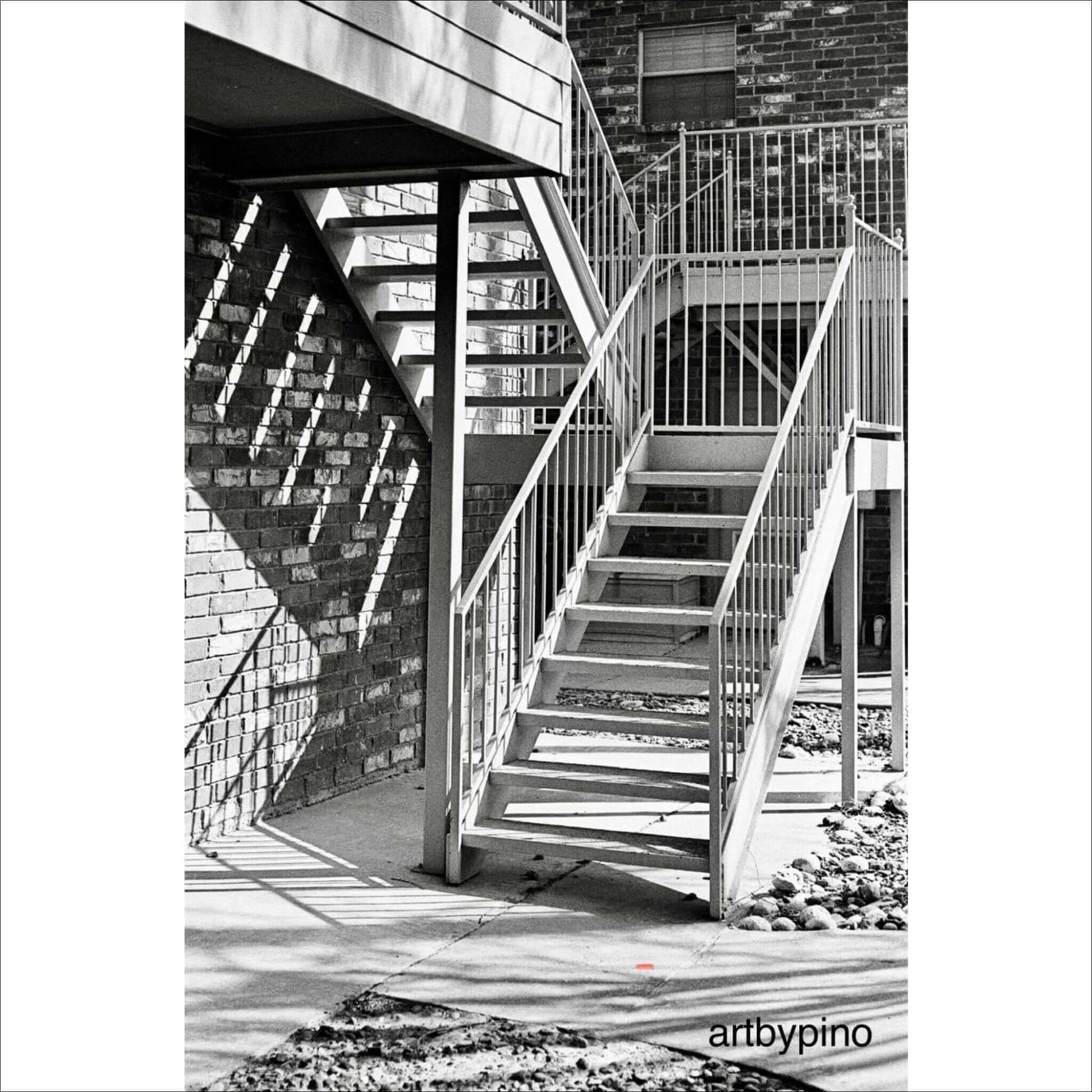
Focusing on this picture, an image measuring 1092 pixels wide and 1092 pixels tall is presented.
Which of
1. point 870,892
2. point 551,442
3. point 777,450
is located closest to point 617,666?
point 551,442

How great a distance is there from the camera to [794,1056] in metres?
3.98

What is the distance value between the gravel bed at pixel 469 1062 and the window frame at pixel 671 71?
10059 mm

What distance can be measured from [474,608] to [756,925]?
157cm

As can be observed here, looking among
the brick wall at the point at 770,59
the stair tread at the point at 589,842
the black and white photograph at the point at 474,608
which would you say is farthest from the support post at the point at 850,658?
the brick wall at the point at 770,59

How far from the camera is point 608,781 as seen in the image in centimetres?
571

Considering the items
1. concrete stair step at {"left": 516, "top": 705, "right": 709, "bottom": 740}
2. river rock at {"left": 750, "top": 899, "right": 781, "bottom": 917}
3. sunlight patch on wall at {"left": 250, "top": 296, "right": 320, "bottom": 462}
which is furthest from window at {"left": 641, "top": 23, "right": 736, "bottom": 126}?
river rock at {"left": 750, "top": 899, "right": 781, "bottom": 917}

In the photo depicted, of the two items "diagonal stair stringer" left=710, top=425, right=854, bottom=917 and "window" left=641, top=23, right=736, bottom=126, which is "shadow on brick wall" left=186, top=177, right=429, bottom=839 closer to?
"diagonal stair stringer" left=710, top=425, right=854, bottom=917

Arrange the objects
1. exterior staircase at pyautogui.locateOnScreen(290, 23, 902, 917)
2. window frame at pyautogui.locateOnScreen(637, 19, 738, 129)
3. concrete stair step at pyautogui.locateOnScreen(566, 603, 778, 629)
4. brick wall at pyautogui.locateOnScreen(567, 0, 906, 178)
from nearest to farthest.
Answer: exterior staircase at pyautogui.locateOnScreen(290, 23, 902, 917), concrete stair step at pyautogui.locateOnScreen(566, 603, 778, 629), brick wall at pyautogui.locateOnScreen(567, 0, 906, 178), window frame at pyautogui.locateOnScreen(637, 19, 738, 129)

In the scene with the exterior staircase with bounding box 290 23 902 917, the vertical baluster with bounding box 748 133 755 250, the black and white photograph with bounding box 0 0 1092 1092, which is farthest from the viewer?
the vertical baluster with bounding box 748 133 755 250

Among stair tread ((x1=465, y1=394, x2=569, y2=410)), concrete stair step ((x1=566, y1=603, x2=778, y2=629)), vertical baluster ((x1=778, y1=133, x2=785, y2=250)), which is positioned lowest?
concrete stair step ((x1=566, y1=603, x2=778, y2=629))

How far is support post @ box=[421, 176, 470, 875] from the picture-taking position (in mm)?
5754

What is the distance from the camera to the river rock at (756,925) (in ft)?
16.9
